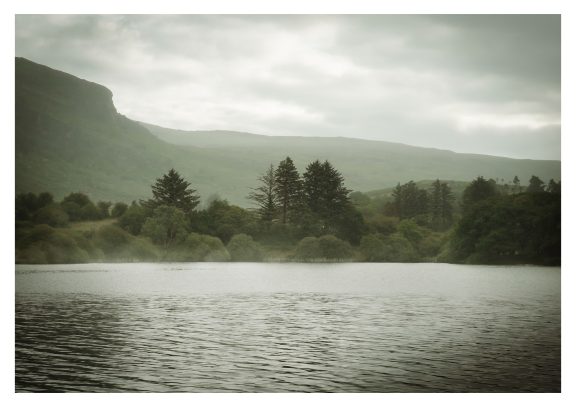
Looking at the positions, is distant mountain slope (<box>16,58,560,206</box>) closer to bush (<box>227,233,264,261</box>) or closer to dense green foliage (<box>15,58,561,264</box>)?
dense green foliage (<box>15,58,561,264</box>)

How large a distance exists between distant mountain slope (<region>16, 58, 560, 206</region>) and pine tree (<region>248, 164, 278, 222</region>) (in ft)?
2.58

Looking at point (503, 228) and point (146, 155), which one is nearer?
point (146, 155)

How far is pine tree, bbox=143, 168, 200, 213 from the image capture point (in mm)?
56188

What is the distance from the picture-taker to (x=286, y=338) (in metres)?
19.3

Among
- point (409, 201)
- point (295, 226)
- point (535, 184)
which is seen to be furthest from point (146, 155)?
point (535, 184)

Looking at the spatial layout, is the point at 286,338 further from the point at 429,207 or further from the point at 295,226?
the point at 429,207

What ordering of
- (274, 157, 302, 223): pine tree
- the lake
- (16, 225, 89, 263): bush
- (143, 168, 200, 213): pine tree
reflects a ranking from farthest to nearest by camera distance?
(143, 168, 200, 213): pine tree, (274, 157, 302, 223): pine tree, (16, 225, 89, 263): bush, the lake

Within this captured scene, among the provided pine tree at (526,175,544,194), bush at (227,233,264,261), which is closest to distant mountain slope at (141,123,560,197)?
pine tree at (526,175,544,194)

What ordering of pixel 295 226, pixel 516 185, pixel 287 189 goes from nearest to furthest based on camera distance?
pixel 516 185 < pixel 295 226 < pixel 287 189

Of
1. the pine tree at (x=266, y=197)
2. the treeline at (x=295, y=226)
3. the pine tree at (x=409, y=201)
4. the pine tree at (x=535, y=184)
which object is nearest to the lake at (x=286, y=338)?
the pine tree at (x=535, y=184)

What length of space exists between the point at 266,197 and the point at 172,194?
8.88m

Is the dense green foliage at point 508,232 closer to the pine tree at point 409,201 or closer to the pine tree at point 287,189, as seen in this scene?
the pine tree at point 409,201
